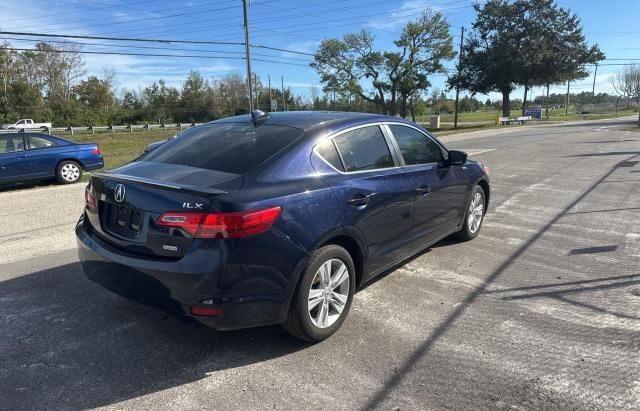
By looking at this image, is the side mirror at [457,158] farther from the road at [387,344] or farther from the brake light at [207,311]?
the brake light at [207,311]

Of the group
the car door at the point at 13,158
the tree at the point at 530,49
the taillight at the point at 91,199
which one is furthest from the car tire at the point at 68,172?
the tree at the point at 530,49

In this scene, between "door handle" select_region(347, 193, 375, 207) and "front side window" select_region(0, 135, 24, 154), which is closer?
"door handle" select_region(347, 193, 375, 207)

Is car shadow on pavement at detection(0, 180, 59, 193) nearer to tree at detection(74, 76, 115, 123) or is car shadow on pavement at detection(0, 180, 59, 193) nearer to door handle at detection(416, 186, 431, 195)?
door handle at detection(416, 186, 431, 195)

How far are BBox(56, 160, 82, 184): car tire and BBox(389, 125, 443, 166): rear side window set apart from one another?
9.66 meters

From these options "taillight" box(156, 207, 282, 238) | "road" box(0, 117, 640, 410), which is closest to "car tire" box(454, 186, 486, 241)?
"road" box(0, 117, 640, 410)

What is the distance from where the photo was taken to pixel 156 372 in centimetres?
307

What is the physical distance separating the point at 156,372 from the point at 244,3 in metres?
28.1

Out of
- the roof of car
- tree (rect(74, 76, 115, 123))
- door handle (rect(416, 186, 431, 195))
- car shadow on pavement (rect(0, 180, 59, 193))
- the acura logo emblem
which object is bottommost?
car shadow on pavement (rect(0, 180, 59, 193))

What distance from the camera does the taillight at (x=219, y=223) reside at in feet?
9.32

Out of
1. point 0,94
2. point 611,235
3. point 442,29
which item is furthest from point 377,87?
point 611,235

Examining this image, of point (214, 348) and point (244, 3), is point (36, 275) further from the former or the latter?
point (244, 3)

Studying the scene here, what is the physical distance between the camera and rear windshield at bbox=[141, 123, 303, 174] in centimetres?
343

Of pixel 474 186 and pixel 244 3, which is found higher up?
pixel 244 3

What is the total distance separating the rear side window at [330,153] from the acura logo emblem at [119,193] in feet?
4.66
